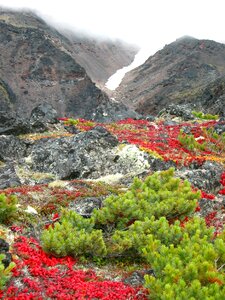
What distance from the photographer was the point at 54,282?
1202 centimetres

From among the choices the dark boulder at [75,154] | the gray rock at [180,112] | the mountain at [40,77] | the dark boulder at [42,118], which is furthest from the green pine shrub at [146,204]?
the mountain at [40,77]

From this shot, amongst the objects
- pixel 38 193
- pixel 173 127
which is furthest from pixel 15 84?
pixel 38 193

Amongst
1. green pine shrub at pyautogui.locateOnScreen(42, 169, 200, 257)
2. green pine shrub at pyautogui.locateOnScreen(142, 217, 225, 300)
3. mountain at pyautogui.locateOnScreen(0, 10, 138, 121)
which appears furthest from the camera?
mountain at pyautogui.locateOnScreen(0, 10, 138, 121)

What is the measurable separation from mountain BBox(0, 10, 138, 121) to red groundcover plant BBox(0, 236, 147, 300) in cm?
14120

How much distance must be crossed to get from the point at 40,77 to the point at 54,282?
554 feet

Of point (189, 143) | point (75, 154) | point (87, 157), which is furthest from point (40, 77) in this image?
point (87, 157)

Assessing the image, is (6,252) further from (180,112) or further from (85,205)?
(180,112)

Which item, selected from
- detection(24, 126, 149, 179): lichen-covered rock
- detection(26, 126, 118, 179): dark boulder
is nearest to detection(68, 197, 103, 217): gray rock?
detection(24, 126, 149, 179): lichen-covered rock

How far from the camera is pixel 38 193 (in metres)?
19.7

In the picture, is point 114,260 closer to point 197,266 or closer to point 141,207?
point 141,207

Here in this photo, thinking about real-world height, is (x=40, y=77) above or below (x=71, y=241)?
below

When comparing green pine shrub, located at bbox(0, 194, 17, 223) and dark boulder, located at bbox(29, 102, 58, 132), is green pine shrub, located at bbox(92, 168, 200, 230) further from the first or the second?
dark boulder, located at bbox(29, 102, 58, 132)

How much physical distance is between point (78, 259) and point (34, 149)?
19566 mm

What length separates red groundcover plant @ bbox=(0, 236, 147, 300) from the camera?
11289mm
